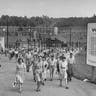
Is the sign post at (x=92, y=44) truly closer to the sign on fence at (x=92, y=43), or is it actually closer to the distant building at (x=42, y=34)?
the sign on fence at (x=92, y=43)

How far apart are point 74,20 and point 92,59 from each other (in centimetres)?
17210

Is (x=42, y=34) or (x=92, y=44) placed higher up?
(x=42, y=34)

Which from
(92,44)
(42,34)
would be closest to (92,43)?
(92,44)

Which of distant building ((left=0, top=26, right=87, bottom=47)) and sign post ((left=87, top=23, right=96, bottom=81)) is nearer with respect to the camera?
sign post ((left=87, top=23, right=96, bottom=81))

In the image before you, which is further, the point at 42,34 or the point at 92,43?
the point at 42,34

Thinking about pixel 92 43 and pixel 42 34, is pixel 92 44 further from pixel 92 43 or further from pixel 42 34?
pixel 42 34

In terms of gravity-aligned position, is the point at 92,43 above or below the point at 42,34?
below

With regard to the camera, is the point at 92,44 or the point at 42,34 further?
the point at 42,34

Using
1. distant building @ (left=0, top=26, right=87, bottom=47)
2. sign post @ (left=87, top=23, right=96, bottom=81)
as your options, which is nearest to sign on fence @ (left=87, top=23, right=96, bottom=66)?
sign post @ (left=87, top=23, right=96, bottom=81)

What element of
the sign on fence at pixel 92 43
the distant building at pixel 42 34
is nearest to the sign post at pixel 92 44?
the sign on fence at pixel 92 43

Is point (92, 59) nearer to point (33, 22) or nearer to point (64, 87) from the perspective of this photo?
point (64, 87)

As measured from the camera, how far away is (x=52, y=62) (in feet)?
62.5

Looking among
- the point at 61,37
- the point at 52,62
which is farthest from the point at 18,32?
the point at 52,62

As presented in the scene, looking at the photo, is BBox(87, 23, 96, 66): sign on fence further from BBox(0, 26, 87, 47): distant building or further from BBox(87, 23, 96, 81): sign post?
BBox(0, 26, 87, 47): distant building
